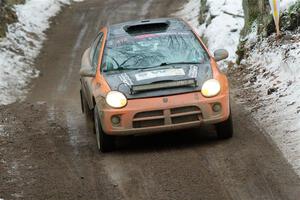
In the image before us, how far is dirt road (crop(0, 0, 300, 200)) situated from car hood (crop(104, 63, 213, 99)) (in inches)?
32.0

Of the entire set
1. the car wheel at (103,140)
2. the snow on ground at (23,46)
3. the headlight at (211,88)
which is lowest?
the snow on ground at (23,46)

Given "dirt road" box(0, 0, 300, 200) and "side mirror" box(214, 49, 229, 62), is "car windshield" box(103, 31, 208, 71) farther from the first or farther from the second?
"dirt road" box(0, 0, 300, 200)

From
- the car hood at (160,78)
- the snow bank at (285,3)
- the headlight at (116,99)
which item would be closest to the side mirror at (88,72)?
the car hood at (160,78)

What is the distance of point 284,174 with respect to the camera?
285 inches

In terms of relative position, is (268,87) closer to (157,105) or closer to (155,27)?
(155,27)

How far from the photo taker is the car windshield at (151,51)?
907 cm

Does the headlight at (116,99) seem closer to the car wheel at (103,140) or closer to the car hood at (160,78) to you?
the car hood at (160,78)

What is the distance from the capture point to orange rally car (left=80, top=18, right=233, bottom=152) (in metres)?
8.24

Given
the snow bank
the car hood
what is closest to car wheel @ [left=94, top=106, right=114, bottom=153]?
the car hood

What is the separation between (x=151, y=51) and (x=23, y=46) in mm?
10718

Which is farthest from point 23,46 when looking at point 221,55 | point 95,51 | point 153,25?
point 221,55

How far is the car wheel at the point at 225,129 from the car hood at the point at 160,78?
25.2 inches

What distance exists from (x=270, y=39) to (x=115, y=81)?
5.13m

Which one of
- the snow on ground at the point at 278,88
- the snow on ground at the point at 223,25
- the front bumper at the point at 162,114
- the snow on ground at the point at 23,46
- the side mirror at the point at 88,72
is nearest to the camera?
the front bumper at the point at 162,114
